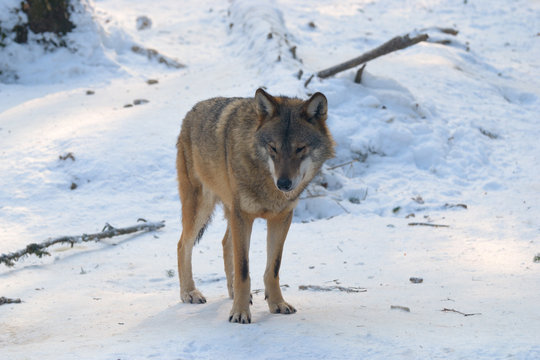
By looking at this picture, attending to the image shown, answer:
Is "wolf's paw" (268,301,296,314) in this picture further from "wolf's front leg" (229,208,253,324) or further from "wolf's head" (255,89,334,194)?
"wolf's head" (255,89,334,194)

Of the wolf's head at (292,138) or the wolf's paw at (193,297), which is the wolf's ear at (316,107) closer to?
the wolf's head at (292,138)

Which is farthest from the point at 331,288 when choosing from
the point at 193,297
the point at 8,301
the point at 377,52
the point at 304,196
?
the point at 377,52

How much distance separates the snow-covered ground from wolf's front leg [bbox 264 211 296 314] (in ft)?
0.56

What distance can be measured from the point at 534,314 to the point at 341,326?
5.31ft

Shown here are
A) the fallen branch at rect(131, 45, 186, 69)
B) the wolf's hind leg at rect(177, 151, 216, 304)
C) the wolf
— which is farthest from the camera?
the fallen branch at rect(131, 45, 186, 69)

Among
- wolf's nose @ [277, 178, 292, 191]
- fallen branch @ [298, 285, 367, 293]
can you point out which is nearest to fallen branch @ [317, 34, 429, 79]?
fallen branch @ [298, 285, 367, 293]

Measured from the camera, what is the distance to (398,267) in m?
7.11

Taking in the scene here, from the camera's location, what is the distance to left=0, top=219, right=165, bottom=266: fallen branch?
7.21 meters

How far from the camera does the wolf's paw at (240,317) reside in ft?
16.0

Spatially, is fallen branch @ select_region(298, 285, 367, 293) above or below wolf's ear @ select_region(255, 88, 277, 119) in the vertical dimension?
below

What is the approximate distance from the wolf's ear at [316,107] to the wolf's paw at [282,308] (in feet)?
5.37

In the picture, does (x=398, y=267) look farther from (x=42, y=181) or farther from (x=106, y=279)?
(x=42, y=181)

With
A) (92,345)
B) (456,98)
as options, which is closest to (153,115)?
(456,98)

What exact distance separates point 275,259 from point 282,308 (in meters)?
Answer: 0.44
